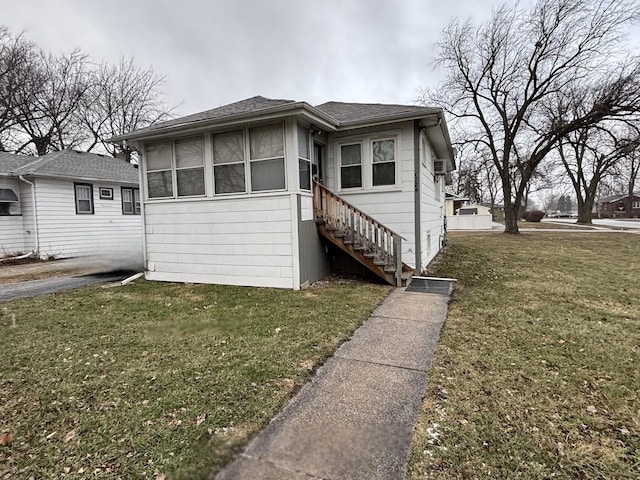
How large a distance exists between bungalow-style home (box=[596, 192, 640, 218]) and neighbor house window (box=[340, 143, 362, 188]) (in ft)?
239

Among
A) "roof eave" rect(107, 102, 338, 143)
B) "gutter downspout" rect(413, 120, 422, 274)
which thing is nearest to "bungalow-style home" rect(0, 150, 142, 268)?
"roof eave" rect(107, 102, 338, 143)

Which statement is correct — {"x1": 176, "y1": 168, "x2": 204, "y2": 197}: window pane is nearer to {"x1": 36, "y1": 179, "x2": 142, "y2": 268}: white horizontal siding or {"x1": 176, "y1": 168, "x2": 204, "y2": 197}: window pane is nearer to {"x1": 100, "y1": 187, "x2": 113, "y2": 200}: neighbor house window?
{"x1": 36, "y1": 179, "x2": 142, "y2": 268}: white horizontal siding

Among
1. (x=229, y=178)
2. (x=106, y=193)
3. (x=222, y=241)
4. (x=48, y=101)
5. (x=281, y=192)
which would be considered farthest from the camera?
(x=48, y=101)

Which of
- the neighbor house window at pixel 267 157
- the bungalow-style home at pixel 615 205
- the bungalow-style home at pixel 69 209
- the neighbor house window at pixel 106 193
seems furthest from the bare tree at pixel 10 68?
the bungalow-style home at pixel 615 205

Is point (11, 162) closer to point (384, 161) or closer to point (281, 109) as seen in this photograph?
point (281, 109)

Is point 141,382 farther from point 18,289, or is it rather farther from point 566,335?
point 18,289

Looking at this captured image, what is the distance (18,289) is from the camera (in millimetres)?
7285

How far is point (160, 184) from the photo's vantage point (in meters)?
8.02

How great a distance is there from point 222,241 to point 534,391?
621 centimetres

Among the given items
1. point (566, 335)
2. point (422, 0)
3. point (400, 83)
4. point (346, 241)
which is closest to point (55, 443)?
point (566, 335)

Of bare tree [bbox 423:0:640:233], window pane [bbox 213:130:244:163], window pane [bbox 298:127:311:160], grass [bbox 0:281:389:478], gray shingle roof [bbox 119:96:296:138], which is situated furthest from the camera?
bare tree [bbox 423:0:640:233]

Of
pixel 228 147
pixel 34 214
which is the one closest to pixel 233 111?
pixel 228 147

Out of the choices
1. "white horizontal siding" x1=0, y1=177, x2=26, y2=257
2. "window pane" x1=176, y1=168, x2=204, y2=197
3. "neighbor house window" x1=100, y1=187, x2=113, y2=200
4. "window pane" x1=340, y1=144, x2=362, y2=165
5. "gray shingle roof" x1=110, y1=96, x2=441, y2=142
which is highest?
"gray shingle roof" x1=110, y1=96, x2=441, y2=142

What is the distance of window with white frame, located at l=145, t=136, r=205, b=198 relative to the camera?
24.7 feet
